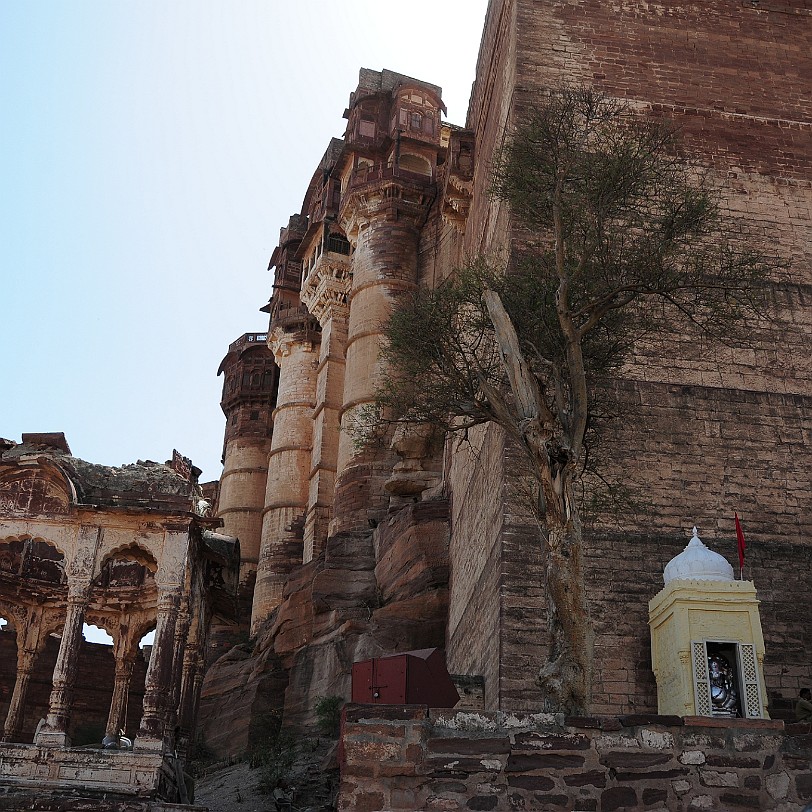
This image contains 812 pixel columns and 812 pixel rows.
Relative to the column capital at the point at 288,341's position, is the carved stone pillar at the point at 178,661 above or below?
below

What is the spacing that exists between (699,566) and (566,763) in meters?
4.26

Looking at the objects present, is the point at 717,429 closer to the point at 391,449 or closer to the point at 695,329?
the point at 695,329

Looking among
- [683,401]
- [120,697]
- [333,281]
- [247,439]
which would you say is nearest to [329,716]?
[120,697]

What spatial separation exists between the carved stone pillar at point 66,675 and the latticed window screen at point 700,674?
6971 millimetres

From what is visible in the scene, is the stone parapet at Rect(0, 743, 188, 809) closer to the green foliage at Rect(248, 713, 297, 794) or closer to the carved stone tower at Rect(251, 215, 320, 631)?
the green foliage at Rect(248, 713, 297, 794)

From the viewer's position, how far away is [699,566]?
9.65m

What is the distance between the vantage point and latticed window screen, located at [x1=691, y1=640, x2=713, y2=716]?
9.23 m

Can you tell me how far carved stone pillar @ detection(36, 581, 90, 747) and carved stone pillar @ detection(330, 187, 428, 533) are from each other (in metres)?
10.7

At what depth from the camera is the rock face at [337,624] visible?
1792cm

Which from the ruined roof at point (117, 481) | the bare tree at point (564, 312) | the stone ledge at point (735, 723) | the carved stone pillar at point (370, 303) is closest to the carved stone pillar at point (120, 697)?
the ruined roof at point (117, 481)

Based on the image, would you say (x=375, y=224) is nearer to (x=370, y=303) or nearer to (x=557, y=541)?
(x=370, y=303)

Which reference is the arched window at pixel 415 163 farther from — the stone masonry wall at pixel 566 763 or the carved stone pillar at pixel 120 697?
the stone masonry wall at pixel 566 763

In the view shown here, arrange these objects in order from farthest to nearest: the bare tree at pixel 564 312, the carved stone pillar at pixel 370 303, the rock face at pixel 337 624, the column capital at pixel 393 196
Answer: the column capital at pixel 393 196 → the carved stone pillar at pixel 370 303 → the rock face at pixel 337 624 → the bare tree at pixel 564 312

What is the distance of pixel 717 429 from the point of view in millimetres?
12578
